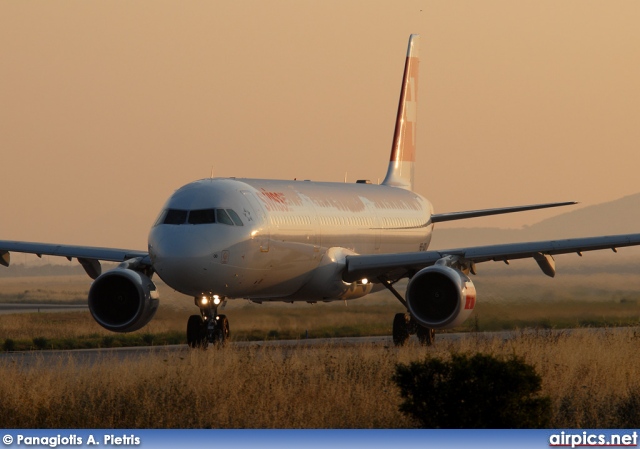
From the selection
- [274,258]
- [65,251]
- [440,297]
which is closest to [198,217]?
[274,258]

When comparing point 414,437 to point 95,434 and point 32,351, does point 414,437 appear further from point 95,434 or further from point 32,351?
point 32,351

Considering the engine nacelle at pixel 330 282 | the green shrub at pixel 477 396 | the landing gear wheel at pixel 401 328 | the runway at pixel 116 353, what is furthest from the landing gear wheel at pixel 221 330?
the green shrub at pixel 477 396

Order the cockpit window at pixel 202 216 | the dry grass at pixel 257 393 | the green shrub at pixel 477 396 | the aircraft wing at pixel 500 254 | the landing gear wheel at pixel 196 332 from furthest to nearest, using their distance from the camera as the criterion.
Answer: the aircraft wing at pixel 500 254 → the landing gear wheel at pixel 196 332 → the cockpit window at pixel 202 216 → the dry grass at pixel 257 393 → the green shrub at pixel 477 396

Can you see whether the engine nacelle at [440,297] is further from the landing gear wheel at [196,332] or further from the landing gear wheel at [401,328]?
the landing gear wheel at [196,332]

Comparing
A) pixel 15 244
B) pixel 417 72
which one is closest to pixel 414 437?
pixel 15 244

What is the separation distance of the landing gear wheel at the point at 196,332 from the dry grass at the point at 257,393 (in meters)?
5.45

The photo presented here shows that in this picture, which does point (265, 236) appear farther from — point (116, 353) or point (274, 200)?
point (116, 353)

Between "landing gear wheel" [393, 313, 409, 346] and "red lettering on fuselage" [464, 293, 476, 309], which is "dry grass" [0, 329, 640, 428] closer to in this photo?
"red lettering on fuselage" [464, 293, 476, 309]

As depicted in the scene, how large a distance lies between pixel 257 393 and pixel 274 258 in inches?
396

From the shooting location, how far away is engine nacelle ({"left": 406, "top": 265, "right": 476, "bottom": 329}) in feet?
88.1

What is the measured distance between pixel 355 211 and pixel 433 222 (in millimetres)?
5674

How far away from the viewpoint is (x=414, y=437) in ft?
42.6

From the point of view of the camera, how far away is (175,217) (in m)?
26.1

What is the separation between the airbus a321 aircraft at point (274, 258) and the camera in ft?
84.5
